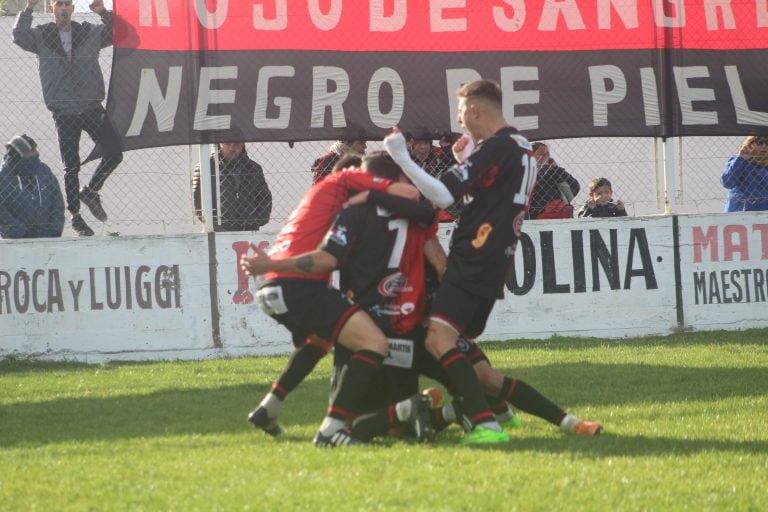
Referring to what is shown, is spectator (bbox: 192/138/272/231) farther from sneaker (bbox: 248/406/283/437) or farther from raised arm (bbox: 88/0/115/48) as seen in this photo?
sneaker (bbox: 248/406/283/437)

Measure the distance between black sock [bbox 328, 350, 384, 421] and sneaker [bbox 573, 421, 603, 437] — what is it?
1.16 m

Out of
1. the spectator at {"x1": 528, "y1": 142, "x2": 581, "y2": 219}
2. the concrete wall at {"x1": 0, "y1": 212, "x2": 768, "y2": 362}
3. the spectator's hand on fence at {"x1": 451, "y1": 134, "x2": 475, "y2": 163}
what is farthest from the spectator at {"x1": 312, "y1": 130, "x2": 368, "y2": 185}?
the spectator's hand on fence at {"x1": 451, "y1": 134, "x2": 475, "y2": 163}

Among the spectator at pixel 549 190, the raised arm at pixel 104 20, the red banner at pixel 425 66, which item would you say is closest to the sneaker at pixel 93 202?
the red banner at pixel 425 66

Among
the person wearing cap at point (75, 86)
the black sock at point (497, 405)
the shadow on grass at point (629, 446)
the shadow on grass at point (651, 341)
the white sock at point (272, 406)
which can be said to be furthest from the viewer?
the person wearing cap at point (75, 86)

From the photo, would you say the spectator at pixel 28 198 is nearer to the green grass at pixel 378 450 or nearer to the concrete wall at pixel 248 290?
the concrete wall at pixel 248 290

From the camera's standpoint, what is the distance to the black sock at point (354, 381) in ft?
20.9

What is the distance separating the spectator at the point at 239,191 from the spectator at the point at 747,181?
460 cm

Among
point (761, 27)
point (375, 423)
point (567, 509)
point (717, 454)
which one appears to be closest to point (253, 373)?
point (375, 423)

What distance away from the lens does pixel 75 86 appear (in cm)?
1118

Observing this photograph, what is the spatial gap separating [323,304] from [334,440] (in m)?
0.71

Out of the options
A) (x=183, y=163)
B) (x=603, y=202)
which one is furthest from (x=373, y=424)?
(x=603, y=202)

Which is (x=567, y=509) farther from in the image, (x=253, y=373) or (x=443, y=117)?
(x=443, y=117)

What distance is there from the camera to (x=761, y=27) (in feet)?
40.4

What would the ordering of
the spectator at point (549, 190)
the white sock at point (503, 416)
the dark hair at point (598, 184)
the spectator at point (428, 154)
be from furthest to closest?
the dark hair at point (598, 184) → the spectator at point (549, 190) → the spectator at point (428, 154) → the white sock at point (503, 416)
